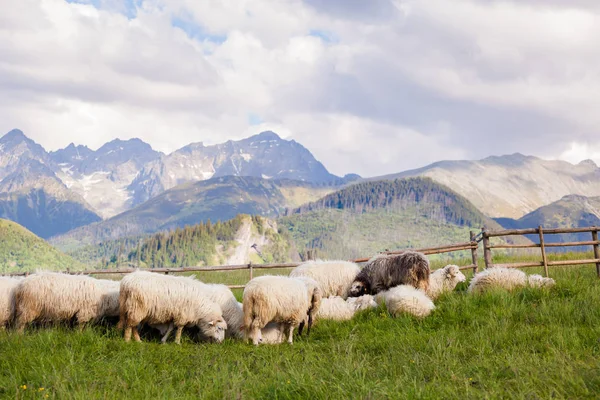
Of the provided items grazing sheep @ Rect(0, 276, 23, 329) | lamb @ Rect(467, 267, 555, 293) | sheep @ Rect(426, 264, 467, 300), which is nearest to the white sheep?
grazing sheep @ Rect(0, 276, 23, 329)

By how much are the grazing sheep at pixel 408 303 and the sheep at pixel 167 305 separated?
386 centimetres

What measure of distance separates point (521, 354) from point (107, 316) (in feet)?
29.0

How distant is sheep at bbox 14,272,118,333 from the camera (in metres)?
11.5

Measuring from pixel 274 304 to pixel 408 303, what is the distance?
307cm

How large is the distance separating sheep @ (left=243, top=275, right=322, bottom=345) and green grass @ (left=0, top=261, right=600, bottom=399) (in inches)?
19.2

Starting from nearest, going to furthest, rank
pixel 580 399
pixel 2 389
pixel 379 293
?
pixel 580 399, pixel 2 389, pixel 379 293

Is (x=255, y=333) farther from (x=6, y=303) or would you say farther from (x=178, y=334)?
(x=6, y=303)

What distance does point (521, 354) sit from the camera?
27.5 ft

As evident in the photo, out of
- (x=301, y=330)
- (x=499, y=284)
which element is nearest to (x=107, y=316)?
(x=301, y=330)

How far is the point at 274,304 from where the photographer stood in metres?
11.8

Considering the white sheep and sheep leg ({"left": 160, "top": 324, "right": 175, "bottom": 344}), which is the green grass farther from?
the white sheep

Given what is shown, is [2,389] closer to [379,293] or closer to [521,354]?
[521,354]

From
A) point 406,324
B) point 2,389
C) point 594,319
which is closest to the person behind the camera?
point 2,389

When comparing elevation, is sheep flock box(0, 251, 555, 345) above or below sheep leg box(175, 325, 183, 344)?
above
